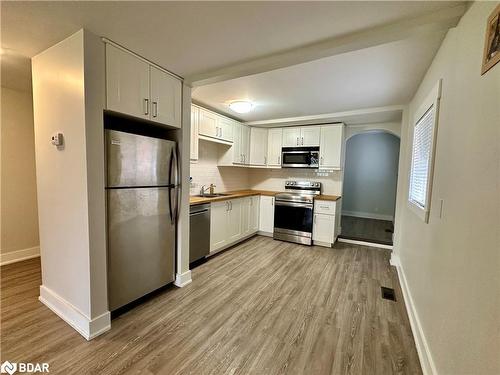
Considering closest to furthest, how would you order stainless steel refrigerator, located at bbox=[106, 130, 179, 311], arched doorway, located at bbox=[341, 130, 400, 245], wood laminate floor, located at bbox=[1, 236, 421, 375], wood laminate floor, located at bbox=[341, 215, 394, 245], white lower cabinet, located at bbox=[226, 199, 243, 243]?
wood laminate floor, located at bbox=[1, 236, 421, 375] < stainless steel refrigerator, located at bbox=[106, 130, 179, 311] < white lower cabinet, located at bbox=[226, 199, 243, 243] < wood laminate floor, located at bbox=[341, 215, 394, 245] < arched doorway, located at bbox=[341, 130, 400, 245]

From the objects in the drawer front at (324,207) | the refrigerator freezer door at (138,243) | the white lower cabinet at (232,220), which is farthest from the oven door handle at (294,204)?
the refrigerator freezer door at (138,243)

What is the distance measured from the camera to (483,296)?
0.95 metres

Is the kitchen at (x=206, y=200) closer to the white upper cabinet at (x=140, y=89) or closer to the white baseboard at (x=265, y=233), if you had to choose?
the white upper cabinet at (x=140, y=89)

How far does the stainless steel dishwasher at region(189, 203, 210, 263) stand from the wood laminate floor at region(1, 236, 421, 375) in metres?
0.27

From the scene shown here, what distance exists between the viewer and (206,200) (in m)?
3.21

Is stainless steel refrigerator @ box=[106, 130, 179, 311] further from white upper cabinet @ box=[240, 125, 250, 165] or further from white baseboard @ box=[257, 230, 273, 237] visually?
white baseboard @ box=[257, 230, 273, 237]

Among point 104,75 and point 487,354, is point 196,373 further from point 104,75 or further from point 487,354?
point 104,75

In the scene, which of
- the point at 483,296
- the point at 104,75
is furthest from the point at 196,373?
the point at 104,75

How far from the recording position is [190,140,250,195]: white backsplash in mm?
3969

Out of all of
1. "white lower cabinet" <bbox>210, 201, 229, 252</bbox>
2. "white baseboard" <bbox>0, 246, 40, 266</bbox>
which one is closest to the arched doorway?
"white lower cabinet" <bbox>210, 201, 229, 252</bbox>

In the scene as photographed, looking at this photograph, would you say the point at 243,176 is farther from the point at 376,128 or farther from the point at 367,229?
the point at 367,229

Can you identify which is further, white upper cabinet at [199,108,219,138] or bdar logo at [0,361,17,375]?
white upper cabinet at [199,108,219,138]

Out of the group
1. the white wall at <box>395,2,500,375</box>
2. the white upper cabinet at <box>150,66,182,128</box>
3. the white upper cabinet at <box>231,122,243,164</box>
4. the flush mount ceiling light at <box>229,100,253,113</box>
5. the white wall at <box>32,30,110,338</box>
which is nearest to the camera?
the white wall at <box>395,2,500,375</box>

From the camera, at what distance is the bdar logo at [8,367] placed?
4.83 ft
